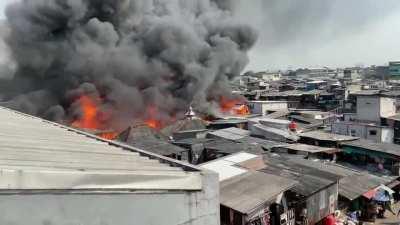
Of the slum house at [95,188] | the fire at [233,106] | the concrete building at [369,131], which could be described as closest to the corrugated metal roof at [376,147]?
the concrete building at [369,131]

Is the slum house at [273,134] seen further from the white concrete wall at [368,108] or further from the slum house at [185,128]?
the white concrete wall at [368,108]

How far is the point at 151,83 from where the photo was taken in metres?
35.8

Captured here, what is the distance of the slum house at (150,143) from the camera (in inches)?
652

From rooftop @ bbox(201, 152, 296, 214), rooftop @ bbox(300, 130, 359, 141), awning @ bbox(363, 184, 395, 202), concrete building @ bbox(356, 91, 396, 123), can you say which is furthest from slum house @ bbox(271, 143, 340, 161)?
concrete building @ bbox(356, 91, 396, 123)

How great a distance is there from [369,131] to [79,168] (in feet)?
67.9

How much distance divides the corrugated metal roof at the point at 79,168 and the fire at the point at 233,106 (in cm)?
3096

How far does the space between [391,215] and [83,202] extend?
45.1 feet

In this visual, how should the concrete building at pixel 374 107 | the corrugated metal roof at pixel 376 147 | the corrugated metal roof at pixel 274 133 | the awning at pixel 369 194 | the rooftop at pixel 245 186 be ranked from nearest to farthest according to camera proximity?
the rooftop at pixel 245 186
the awning at pixel 369 194
the corrugated metal roof at pixel 376 147
the corrugated metal roof at pixel 274 133
the concrete building at pixel 374 107

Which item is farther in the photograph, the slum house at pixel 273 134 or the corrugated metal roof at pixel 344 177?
the slum house at pixel 273 134

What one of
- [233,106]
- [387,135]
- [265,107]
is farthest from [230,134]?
[233,106]

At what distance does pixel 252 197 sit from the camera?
30.0 ft

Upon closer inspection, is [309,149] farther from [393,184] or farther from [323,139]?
[393,184]

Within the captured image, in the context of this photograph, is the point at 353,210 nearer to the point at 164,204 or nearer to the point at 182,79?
the point at 164,204

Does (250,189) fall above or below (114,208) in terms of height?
below
